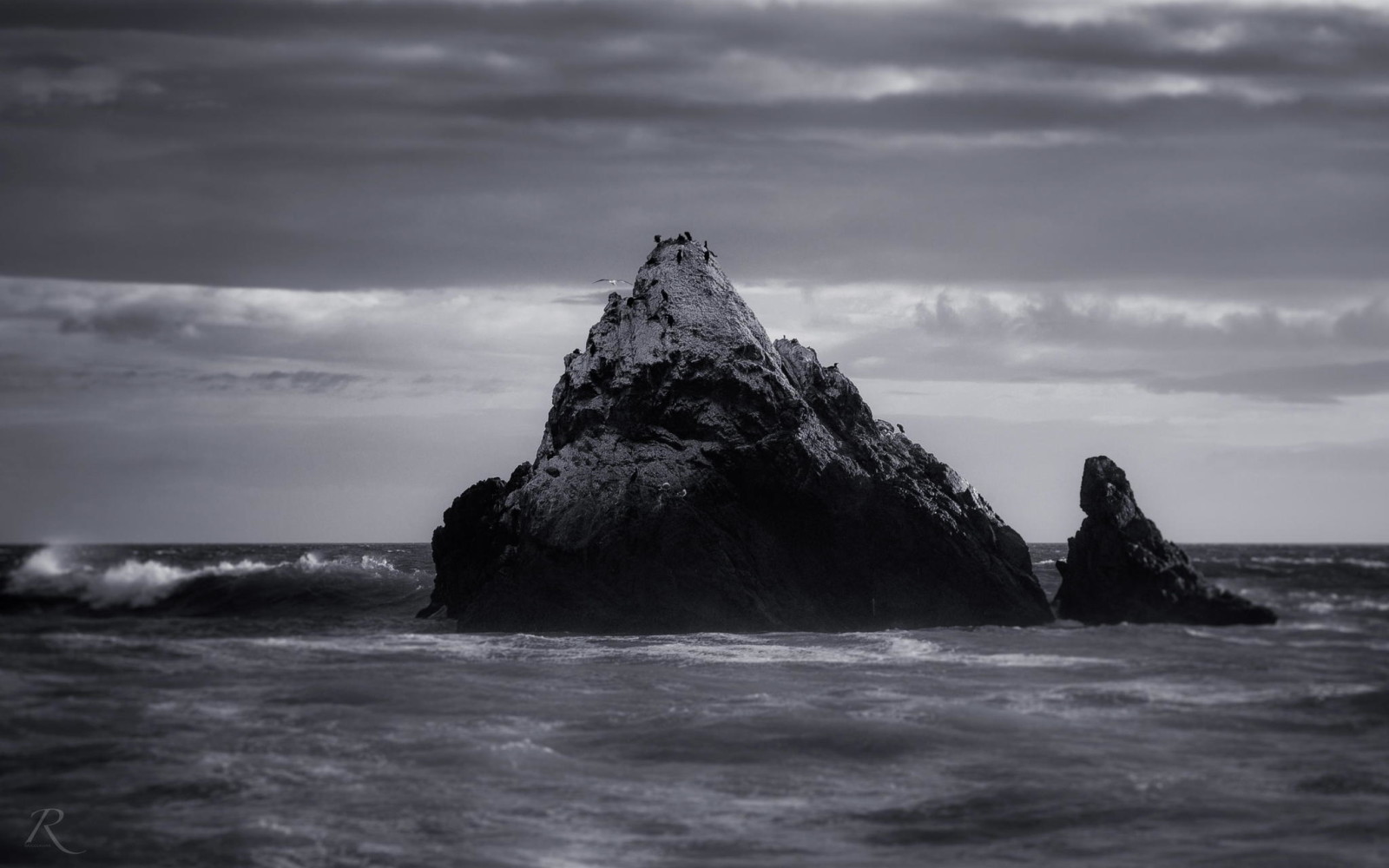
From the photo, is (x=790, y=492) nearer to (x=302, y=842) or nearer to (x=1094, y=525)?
(x=1094, y=525)

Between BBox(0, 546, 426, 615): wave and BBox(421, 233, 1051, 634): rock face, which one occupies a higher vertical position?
BBox(421, 233, 1051, 634): rock face

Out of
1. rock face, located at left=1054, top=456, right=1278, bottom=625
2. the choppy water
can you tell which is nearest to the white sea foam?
the choppy water

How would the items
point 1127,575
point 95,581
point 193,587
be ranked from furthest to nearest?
point 193,587, point 95,581, point 1127,575

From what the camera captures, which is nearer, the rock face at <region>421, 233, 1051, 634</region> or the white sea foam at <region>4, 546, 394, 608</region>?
the rock face at <region>421, 233, 1051, 634</region>

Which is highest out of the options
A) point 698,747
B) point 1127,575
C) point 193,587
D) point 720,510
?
point 720,510

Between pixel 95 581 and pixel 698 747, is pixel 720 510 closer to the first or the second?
pixel 698 747

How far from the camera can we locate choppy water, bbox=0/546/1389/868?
684 inches

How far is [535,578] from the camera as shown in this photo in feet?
128

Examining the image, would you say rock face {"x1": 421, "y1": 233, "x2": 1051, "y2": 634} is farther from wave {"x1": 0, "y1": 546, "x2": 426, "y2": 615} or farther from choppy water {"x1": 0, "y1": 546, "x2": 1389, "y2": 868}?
wave {"x1": 0, "y1": 546, "x2": 426, "y2": 615}

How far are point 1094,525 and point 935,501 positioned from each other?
4.44 meters

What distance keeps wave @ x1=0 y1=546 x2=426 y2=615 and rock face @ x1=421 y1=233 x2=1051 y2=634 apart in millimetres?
12168

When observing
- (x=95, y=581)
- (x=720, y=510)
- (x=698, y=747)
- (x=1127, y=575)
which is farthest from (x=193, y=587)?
(x=698, y=747)

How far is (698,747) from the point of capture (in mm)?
22484

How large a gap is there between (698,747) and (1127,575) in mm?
21201
